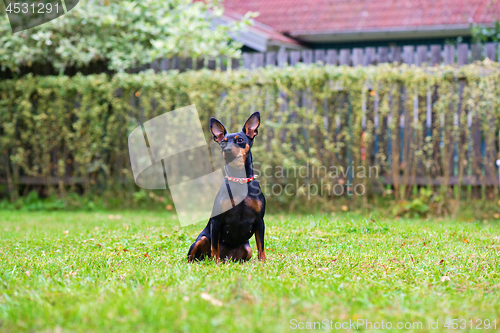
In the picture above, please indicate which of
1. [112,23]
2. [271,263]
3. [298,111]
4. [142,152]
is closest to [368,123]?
[298,111]

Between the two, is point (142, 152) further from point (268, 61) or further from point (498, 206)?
point (498, 206)

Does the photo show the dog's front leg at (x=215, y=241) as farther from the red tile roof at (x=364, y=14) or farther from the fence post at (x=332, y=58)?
the red tile roof at (x=364, y=14)

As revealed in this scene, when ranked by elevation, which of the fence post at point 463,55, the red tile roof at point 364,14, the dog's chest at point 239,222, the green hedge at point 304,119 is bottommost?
the dog's chest at point 239,222

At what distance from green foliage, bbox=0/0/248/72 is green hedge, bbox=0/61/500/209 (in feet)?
2.06

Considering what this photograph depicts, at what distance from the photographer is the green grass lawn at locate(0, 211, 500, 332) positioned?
8.64 feet

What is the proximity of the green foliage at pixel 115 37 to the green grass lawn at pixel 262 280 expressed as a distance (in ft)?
15.8

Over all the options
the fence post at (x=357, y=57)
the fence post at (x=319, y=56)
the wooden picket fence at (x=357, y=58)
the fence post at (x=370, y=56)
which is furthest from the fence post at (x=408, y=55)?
the fence post at (x=319, y=56)

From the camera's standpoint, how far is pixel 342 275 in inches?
→ 149

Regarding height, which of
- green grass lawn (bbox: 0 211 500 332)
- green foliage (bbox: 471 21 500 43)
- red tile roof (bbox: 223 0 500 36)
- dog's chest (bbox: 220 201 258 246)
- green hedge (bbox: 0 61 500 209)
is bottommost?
green grass lawn (bbox: 0 211 500 332)

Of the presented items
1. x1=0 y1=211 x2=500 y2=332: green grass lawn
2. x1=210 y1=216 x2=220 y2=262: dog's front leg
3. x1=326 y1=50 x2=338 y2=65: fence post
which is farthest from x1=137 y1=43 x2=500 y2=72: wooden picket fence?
x1=210 y1=216 x2=220 y2=262: dog's front leg

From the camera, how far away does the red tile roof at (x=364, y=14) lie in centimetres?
1160

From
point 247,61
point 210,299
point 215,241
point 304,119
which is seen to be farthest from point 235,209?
point 247,61

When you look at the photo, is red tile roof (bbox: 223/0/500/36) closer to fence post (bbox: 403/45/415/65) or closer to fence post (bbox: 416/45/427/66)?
fence post (bbox: 416/45/427/66)

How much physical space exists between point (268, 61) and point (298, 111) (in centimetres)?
140
